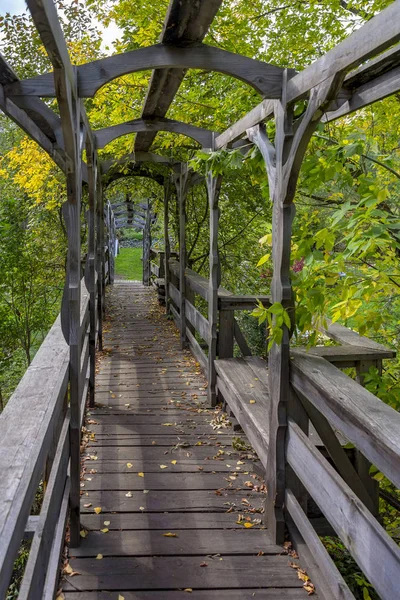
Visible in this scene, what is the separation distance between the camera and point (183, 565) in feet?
9.25

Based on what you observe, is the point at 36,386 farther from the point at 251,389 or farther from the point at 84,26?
the point at 84,26

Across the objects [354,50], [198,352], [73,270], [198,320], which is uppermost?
[354,50]

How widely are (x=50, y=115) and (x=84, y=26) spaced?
8121 millimetres

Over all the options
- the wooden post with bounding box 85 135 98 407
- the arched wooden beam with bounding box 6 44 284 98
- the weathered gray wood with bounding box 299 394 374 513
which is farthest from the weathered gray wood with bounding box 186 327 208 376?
the arched wooden beam with bounding box 6 44 284 98

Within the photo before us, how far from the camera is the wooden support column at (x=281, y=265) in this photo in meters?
2.72

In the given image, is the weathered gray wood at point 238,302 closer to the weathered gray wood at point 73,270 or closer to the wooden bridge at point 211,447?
the wooden bridge at point 211,447

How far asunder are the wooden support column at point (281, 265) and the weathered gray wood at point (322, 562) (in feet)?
0.59

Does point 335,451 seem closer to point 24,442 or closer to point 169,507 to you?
point 169,507

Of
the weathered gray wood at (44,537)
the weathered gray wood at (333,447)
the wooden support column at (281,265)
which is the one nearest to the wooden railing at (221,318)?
the wooden support column at (281,265)

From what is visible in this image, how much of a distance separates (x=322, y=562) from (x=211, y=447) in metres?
2.00

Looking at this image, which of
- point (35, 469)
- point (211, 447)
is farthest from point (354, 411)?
point (211, 447)

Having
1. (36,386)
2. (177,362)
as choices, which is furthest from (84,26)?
(36,386)

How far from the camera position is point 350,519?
2078 millimetres

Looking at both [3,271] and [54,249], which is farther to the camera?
[54,249]
